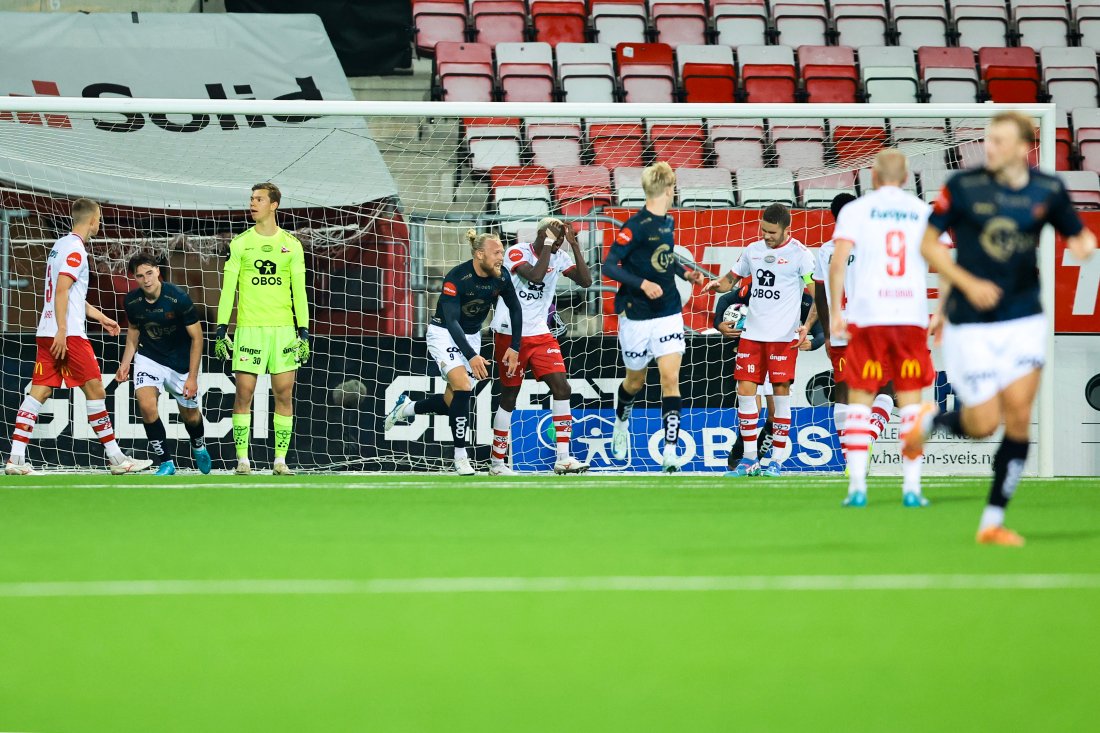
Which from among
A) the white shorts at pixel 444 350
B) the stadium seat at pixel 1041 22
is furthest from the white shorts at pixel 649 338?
the stadium seat at pixel 1041 22

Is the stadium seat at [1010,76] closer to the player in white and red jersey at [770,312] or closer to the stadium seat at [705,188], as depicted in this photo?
the stadium seat at [705,188]

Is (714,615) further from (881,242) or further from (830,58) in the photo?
(830,58)

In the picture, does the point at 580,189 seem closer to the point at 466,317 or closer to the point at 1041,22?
the point at 466,317

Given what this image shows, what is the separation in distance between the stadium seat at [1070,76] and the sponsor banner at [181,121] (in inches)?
361

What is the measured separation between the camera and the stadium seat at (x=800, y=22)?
62.1ft

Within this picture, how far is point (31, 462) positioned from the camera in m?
12.4

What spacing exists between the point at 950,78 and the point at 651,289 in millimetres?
9637

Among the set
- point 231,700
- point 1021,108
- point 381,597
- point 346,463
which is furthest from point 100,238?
point 231,700

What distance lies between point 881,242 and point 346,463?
626 cm

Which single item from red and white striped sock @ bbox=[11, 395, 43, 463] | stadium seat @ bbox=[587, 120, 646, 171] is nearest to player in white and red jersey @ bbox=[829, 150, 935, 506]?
red and white striped sock @ bbox=[11, 395, 43, 463]

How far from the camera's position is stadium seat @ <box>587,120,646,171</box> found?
1502cm

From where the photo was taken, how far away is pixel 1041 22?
64.1 feet

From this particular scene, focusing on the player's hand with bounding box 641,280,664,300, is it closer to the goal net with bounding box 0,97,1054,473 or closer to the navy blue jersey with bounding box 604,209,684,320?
the navy blue jersey with bounding box 604,209,684,320

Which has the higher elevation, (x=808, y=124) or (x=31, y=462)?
(x=808, y=124)
